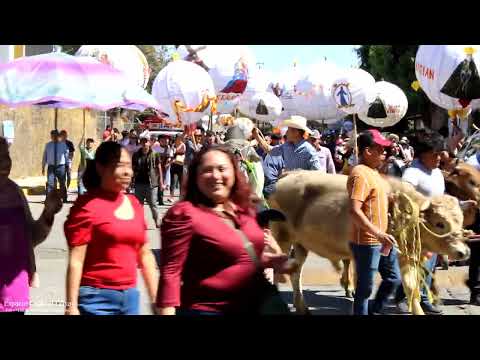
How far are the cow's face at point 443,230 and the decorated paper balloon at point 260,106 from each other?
59.8 ft

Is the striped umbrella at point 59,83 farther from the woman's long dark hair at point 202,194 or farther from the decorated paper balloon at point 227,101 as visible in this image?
the decorated paper balloon at point 227,101

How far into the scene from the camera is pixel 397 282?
723 centimetres

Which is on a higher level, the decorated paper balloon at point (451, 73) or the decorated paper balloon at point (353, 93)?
the decorated paper balloon at point (353, 93)

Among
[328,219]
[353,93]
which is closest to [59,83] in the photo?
[328,219]

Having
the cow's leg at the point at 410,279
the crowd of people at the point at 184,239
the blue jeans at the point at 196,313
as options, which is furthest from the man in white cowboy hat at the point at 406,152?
the blue jeans at the point at 196,313

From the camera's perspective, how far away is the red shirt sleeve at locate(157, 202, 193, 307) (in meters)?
3.68

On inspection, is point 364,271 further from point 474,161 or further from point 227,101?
point 227,101

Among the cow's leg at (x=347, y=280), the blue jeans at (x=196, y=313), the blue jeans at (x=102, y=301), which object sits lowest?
the cow's leg at (x=347, y=280)

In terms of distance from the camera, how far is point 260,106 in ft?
82.5

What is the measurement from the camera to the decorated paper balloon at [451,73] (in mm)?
8617

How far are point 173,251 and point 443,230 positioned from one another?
381 centimetres

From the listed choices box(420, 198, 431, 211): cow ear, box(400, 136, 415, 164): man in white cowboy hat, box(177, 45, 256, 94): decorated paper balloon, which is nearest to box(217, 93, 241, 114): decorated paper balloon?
box(177, 45, 256, 94): decorated paper balloon
